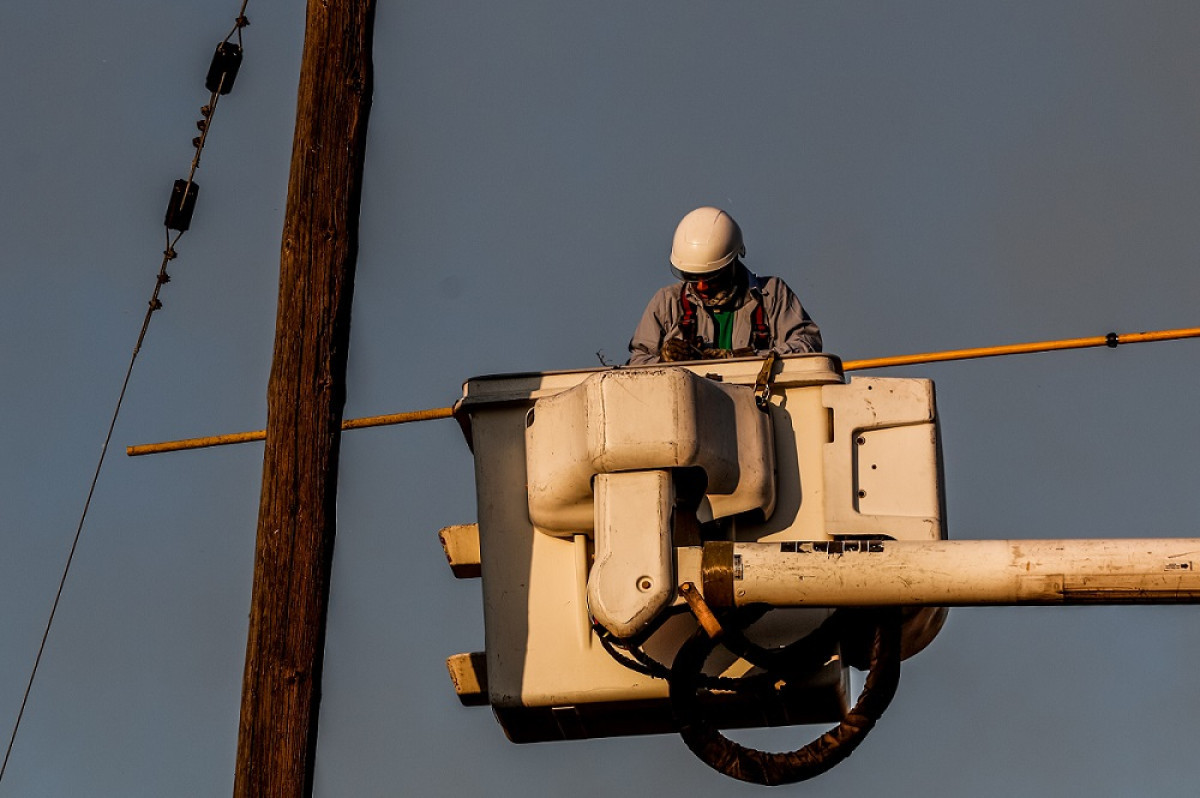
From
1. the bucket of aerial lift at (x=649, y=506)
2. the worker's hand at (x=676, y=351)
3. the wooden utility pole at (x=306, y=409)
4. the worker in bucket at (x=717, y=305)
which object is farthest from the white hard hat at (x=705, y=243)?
the wooden utility pole at (x=306, y=409)

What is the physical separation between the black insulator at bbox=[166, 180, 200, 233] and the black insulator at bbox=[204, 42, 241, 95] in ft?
1.79

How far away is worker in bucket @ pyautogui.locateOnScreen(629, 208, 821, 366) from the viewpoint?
1059 centimetres

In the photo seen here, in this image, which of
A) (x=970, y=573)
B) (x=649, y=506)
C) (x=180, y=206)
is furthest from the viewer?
(x=180, y=206)

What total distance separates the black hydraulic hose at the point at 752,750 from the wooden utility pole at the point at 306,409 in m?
1.26

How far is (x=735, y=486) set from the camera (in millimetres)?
8500

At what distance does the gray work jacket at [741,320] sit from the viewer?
10.5 m

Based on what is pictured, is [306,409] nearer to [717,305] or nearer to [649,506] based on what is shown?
[649,506]

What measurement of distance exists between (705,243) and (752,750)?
10.4ft

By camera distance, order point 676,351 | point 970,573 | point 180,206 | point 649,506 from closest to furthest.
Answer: point 970,573
point 649,506
point 676,351
point 180,206

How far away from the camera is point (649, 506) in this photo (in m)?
8.23

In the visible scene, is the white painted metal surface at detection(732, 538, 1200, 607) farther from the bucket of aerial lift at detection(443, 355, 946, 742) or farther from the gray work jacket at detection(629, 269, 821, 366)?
the gray work jacket at detection(629, 269, 821, 366)

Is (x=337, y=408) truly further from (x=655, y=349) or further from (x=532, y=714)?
(x=655, y=349)

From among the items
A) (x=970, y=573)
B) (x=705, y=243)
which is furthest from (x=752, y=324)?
(x=970, y=573)

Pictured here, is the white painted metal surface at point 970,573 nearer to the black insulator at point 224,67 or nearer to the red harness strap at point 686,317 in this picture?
the red harness strap at point 686,317
